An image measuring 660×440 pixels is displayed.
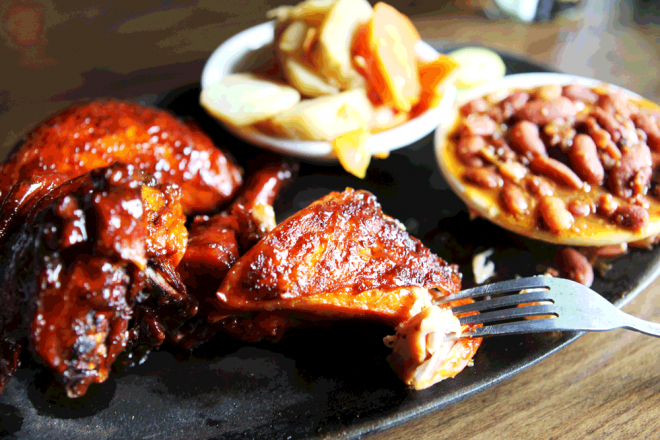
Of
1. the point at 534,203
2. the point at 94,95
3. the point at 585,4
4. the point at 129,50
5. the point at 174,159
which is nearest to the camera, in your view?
the point at 534,203

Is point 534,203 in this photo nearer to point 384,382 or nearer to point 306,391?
point 384,382

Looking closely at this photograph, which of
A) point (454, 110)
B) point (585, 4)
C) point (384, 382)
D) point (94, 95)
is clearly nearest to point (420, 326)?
point (384, 382)

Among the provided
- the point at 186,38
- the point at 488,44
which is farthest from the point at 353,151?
the point at 186,38

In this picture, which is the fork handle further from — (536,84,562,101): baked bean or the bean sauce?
(536,84,562,101): baked bean

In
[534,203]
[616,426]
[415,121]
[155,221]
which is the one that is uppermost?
[155,221]

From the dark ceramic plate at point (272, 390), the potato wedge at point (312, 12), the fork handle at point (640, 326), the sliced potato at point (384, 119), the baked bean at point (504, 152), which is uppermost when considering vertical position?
the potato wedge at point (312, 12)

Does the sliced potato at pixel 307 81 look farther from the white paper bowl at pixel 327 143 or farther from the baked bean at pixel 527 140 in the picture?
the baked bean at pixel 527 140

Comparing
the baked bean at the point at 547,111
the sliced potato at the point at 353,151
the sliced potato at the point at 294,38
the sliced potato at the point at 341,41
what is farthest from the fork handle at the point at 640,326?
the sliced potato at the point at 294,38
